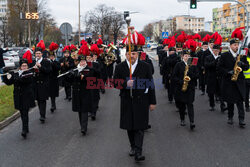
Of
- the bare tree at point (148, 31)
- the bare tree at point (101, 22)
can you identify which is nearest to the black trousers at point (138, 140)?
the bare tree at point (101, 22)

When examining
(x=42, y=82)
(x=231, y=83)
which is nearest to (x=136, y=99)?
(x=231, y=83)

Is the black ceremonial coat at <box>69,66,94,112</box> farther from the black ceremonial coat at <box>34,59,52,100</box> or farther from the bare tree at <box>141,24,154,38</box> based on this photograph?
the bare tree at <box>141,24,154,38</box>

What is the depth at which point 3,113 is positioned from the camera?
962 centimetres

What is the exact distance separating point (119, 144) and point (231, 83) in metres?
3.07

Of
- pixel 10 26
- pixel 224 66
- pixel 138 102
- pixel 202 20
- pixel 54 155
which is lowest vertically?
pixel 54 155

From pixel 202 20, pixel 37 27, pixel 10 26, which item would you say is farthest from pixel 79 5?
pixel 202 20

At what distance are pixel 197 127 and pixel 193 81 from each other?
106cm

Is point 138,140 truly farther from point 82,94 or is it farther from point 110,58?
point 110,58

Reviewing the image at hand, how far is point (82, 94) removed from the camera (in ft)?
25.0

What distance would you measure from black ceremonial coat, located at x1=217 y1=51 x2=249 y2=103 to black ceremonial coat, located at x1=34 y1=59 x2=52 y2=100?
168 inches

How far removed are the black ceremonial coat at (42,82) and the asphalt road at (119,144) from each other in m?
0.71

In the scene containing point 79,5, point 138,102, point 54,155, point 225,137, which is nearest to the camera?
point 138,102

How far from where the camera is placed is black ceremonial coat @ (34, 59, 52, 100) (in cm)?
877

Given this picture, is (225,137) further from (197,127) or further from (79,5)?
(79,5)
